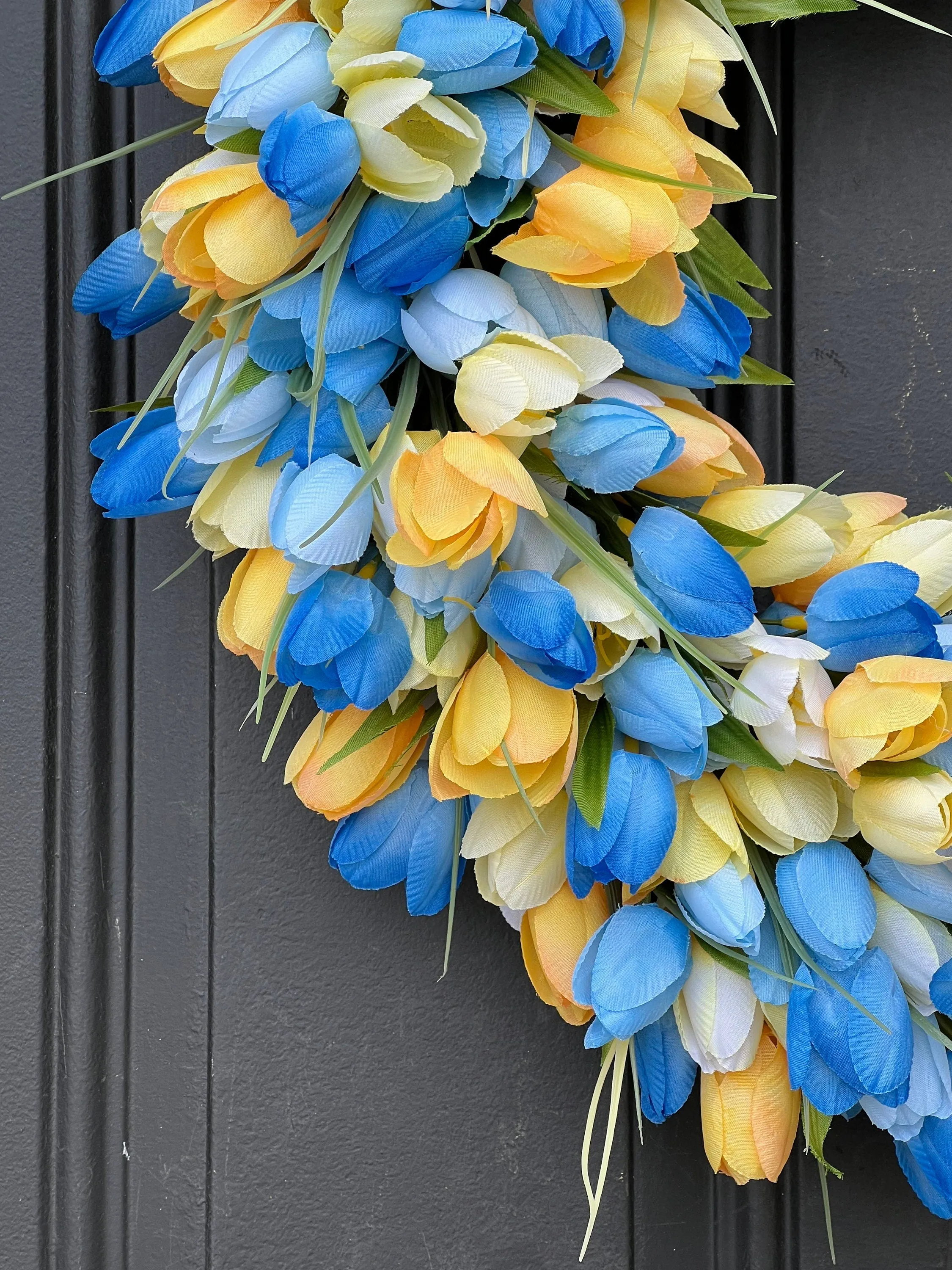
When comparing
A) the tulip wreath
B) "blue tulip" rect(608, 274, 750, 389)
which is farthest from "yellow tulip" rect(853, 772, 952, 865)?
"blue tulip" rect(608, 274, 750, 389)

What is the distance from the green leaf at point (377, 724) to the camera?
524 mm

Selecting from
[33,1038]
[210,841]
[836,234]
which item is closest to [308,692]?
[210,841]

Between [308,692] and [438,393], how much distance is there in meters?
0.21

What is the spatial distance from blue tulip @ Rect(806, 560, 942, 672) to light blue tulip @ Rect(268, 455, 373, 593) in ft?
0.74

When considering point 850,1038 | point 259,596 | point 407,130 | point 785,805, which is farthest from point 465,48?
point 850,1038

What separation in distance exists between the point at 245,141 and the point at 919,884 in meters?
0.47

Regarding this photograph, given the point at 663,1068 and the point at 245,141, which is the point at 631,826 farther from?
the point at 245,141

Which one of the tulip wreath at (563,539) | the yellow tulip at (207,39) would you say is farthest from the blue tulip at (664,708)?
the yellow tulip at (207,39)

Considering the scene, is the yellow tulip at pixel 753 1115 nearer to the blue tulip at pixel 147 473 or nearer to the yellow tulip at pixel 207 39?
the blue tulip at pixel 147 473

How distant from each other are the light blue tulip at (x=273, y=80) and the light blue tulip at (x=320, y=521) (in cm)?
15

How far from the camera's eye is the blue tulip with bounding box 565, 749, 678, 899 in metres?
0.50

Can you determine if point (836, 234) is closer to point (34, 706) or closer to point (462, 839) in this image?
point (462, 839)

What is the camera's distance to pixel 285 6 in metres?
0.45

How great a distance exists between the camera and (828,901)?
52cm
